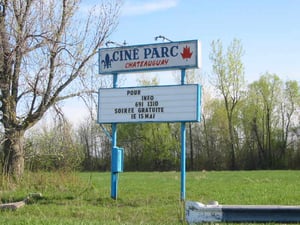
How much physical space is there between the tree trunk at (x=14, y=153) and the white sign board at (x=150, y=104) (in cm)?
591

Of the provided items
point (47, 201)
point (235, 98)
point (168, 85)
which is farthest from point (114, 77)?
point (235, 98)

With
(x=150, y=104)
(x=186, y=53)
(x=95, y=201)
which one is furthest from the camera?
(x=150, y=104)

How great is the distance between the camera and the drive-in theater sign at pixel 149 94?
649 inches

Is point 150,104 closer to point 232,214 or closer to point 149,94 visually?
point 149,94

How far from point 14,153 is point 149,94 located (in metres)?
7.95

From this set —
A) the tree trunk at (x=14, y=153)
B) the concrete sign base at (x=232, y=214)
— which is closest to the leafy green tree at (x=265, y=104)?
the tree trunk at (x=14, y=153)

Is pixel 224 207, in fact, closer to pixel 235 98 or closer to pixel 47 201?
pixel 47 201

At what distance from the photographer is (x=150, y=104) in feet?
55.6

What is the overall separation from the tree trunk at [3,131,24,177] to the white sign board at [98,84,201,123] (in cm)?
591

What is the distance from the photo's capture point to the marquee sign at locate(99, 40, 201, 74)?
16656 mm

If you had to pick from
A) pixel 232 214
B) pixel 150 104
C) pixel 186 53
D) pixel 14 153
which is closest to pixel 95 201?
pixel 150 104

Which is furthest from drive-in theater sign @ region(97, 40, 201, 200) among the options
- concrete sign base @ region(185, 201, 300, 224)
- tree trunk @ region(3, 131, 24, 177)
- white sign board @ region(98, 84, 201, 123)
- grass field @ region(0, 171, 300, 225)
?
tree trunk @ region(3, 131, 24, 177)

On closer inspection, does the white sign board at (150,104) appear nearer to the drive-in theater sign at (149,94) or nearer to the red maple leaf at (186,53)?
the drive-in theater sign at (149,94)

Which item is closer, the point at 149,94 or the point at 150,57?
the point at 149,94
